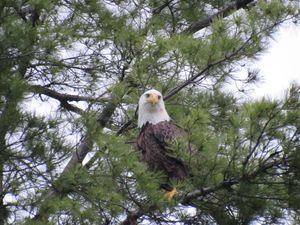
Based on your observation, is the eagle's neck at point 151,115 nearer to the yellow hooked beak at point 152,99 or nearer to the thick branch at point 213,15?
the yellow hooked beak at point 152,99

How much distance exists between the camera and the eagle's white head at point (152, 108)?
572cm

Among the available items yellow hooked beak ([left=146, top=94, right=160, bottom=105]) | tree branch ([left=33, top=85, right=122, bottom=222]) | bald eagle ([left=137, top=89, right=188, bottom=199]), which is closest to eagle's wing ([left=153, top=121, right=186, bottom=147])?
bald eagle ([left=137, top=89, right=188, bottom=199])

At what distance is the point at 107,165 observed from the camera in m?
5.00

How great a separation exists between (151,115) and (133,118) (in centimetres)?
43

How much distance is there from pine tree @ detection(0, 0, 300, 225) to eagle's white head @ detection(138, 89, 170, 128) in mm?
99

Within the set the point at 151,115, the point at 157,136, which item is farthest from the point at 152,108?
the point at 157,136

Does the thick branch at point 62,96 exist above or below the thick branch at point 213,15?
below

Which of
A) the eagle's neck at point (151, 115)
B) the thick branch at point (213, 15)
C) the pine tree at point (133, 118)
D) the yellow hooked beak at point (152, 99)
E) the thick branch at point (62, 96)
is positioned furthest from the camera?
the thick branch at point (213, 15)

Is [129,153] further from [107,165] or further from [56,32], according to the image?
[56,32]

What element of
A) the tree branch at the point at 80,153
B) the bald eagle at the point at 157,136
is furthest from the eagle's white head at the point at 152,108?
the tree branch at the point at 80,153

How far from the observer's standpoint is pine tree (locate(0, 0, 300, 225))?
4.62 m

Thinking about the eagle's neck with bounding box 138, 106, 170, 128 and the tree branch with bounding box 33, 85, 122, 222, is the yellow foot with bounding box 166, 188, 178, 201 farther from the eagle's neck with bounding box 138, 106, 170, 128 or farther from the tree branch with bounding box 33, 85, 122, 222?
the eagle's neck with bounding box 138, 106, 170, 128

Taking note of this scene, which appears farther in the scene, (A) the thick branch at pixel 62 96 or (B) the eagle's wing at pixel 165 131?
(A) the thick branch at pixel 62 96

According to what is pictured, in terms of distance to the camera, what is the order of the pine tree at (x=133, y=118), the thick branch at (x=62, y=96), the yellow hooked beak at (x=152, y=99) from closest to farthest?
1. the pine tree at (x=133, y=118)
2. the yellow hooked beak at (x=152, y=99)
3. the thick branch at (x=62, y=96)
